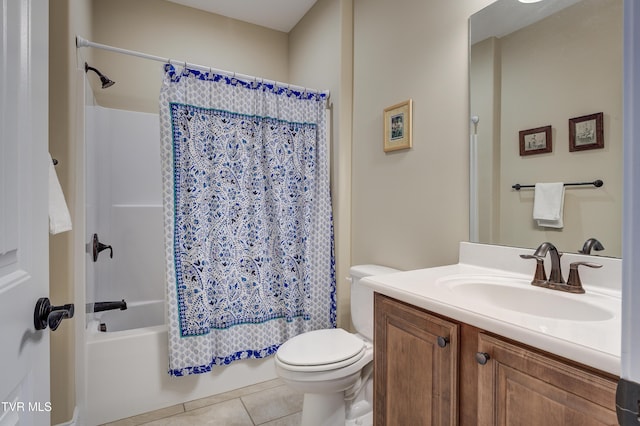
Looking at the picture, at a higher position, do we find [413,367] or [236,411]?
[413,367]

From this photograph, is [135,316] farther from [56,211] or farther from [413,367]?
[413,367]

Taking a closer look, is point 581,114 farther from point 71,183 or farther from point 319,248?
point 71,183

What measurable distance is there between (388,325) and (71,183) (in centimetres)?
157

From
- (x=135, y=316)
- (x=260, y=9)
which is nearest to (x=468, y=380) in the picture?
(x=135, y=316)

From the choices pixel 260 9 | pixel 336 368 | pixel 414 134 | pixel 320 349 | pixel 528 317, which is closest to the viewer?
pixel 528 317

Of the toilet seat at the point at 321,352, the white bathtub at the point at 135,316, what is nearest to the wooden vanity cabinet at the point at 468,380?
the toilet seat at the point at 321,352

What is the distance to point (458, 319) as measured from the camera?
0.84 meters

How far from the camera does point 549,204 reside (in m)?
1.16

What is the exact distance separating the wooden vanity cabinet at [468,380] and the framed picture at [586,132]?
0.76 meters

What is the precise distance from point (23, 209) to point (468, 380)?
108 centimetres

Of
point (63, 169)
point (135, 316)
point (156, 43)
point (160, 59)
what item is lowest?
point (135, 316)

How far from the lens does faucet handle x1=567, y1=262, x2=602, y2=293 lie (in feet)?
3.20

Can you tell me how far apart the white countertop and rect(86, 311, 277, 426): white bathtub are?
1.41 m

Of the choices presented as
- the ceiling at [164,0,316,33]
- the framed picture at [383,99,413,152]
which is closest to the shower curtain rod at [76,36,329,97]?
the framed picture at [383,99,413,152]
